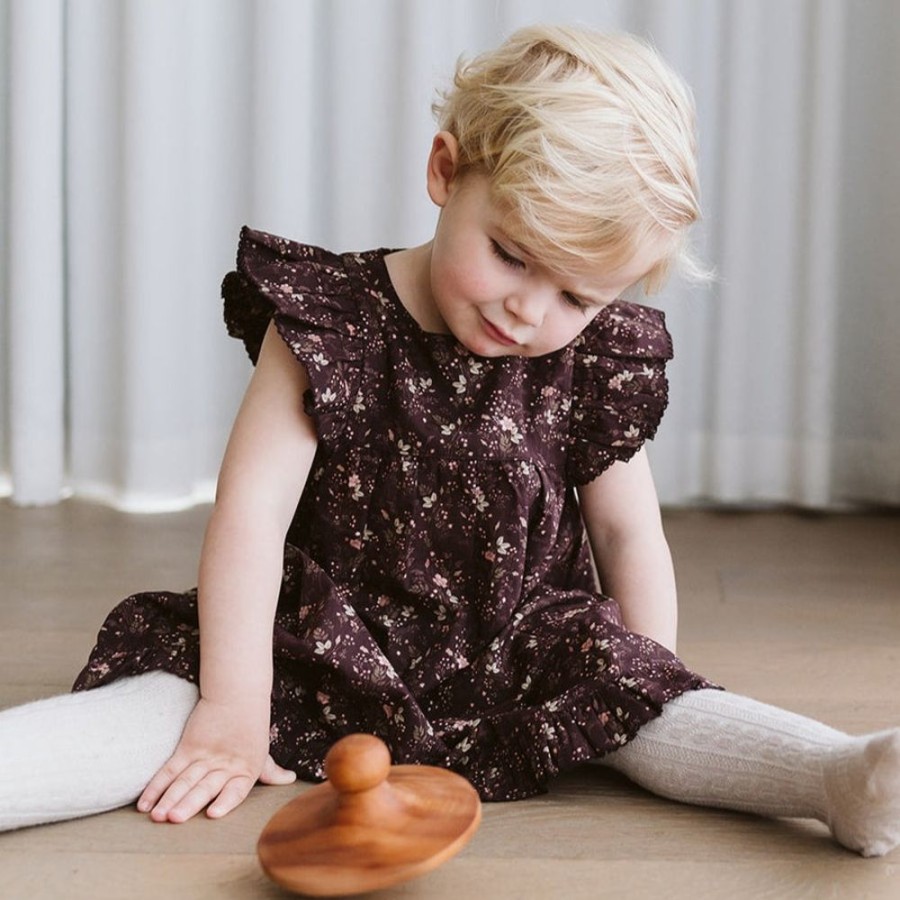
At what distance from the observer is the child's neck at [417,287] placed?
1.06 meters

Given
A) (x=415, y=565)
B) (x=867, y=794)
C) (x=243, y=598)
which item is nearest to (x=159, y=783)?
(x=243, y=598)

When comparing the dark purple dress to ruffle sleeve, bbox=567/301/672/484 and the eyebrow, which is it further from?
the eyebrow

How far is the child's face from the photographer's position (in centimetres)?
95

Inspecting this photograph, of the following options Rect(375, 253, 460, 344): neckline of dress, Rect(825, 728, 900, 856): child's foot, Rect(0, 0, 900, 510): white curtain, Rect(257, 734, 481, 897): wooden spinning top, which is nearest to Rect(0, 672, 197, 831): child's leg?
Rect(257, 734, 481, 897): wooden spinning top

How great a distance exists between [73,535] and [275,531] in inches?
29.3

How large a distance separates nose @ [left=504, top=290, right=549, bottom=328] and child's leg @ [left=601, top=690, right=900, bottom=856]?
27cm

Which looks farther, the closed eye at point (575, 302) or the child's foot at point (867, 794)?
the closed eye at point (575, 302)

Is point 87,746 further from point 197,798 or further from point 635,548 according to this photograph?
point 635,548

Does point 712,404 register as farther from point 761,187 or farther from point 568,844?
point 568,844

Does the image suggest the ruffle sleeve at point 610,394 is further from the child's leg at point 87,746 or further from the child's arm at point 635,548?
the child's leg at point 87,746

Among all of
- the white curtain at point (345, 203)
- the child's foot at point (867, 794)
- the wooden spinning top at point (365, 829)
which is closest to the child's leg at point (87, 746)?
the wooden spinning top at point (365, 829)

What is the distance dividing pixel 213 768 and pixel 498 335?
1.11 ft

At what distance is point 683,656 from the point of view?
127 cm

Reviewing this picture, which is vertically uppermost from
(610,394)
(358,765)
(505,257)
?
(505,257)
